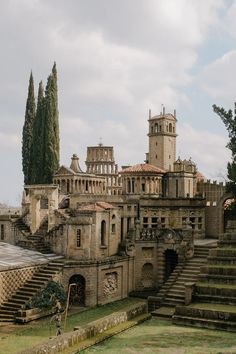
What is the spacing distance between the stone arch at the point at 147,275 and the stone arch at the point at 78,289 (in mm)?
6907

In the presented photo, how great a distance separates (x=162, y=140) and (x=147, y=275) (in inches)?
720

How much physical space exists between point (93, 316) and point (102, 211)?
365 inches

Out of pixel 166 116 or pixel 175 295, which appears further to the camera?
pixel 166 116

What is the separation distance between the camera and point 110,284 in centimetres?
3569

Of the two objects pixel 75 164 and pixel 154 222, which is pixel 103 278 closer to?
pixel 154 222

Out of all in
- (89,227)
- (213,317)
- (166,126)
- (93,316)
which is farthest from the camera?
(166,126)

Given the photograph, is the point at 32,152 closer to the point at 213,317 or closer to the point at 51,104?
the point at 51,104

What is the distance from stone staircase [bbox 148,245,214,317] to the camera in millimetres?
30763

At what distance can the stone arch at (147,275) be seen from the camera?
39344 mm

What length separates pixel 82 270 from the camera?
33625 mm

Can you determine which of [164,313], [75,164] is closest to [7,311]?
[164,313]

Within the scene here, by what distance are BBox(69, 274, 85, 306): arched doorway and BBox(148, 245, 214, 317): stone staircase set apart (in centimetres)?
488

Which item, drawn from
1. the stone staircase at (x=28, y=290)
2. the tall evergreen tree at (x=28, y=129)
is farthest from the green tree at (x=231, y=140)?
the tall evergreen tree at (x=28, y=129)

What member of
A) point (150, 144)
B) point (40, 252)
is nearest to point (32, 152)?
point (150, 144)
